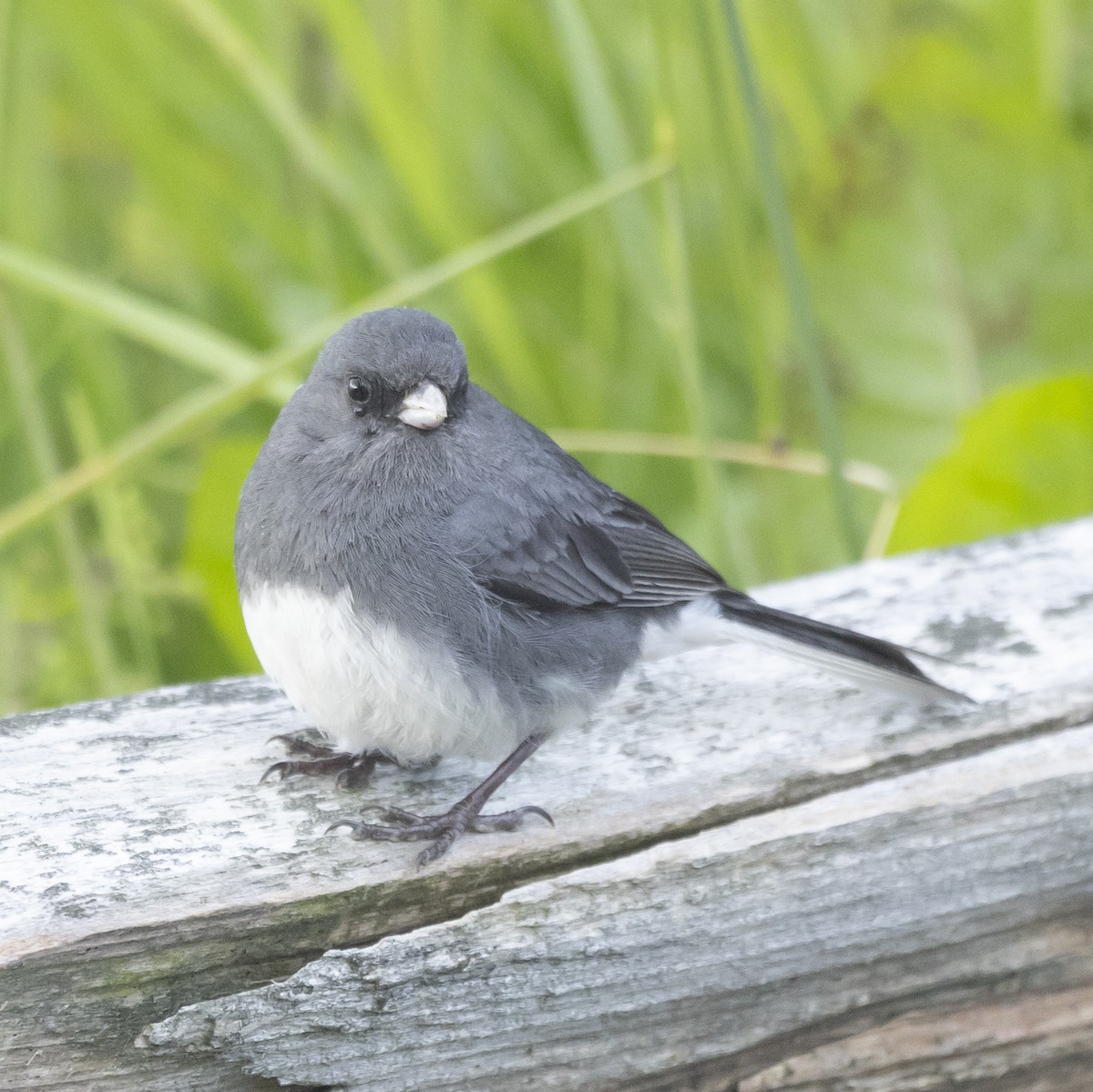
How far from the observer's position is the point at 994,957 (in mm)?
1386

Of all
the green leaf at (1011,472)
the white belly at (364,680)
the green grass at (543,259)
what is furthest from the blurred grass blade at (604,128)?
the white belly at (364,680)

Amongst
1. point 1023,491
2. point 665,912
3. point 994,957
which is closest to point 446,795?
point 665,912

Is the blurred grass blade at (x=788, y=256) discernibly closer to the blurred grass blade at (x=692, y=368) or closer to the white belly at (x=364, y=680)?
the blurred grass blade at (x=692, y=368)

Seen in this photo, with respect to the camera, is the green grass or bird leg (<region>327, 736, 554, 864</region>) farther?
the green grass

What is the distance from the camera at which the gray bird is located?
1.44 meters

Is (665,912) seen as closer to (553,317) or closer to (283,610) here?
(283,610)

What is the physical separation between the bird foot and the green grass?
2.75 feet

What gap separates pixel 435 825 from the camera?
136cm

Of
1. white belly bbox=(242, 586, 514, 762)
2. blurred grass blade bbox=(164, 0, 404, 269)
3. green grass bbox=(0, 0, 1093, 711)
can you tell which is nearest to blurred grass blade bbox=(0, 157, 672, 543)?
green grass bbox=(0, 0, 1093, 711)

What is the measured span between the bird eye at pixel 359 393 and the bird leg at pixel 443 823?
444 mm

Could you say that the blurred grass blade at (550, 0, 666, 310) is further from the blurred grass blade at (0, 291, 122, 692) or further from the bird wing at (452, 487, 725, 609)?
the blurred grass blade at (0, 291, 122, 692)

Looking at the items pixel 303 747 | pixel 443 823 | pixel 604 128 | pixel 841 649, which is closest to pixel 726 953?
pixel 443 823

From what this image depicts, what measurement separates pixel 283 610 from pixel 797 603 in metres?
0.78

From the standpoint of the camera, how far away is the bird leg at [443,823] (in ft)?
4.35
